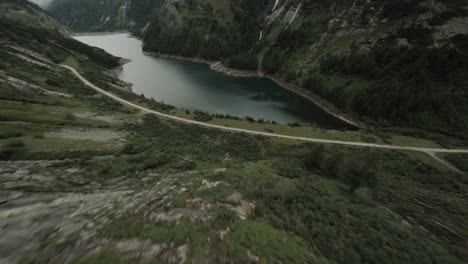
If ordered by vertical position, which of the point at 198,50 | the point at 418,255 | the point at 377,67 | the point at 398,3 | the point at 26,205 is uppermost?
the point at 398,3

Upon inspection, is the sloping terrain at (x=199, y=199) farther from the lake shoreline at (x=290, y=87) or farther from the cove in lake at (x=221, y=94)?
the lake shoreline at (x=290, y=87)

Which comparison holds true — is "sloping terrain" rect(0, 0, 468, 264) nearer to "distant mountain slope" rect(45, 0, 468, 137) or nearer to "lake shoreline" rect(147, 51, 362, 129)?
"distant mountain slope" rect(45, 0, 468, 137)

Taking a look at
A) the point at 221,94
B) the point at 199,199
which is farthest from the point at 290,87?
the point at 199,199

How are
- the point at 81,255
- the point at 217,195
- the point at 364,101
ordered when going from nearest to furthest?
the point at 81,255, the point at 217,195, the point at 364,101

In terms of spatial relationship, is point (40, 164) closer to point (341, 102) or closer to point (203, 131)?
point (203, 131)

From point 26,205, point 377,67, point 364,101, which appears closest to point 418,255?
point 26,205

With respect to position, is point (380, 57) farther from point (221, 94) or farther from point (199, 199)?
point (199, 199)

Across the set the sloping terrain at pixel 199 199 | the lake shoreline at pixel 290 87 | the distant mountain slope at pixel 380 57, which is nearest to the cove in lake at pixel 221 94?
the lake shoreline at pixel 290 87

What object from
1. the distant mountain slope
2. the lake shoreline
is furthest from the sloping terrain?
the lake shoreline

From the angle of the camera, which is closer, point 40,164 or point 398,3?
point 40,164
